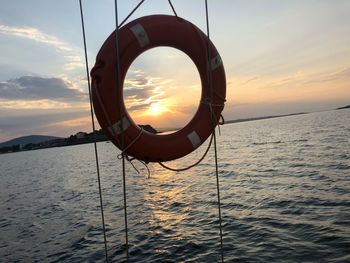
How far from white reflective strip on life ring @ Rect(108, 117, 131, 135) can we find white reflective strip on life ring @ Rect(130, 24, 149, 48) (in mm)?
842

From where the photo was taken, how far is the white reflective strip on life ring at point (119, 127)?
3760 millimetres

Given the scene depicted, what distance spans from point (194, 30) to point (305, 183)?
1133 cm

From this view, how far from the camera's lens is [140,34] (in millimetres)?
3723

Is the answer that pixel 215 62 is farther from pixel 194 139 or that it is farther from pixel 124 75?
pixel 124 75

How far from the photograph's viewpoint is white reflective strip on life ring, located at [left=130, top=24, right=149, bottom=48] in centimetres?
371

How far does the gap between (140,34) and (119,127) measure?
3.37ft

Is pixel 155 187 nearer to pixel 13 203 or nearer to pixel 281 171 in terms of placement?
pixel 281 171

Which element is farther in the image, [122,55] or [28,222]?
[28,222]

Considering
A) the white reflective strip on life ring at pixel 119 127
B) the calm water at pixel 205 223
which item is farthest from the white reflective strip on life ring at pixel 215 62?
the calm water at pixel 205 223

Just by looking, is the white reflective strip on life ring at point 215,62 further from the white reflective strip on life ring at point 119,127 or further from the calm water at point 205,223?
the calm water at point 205,223

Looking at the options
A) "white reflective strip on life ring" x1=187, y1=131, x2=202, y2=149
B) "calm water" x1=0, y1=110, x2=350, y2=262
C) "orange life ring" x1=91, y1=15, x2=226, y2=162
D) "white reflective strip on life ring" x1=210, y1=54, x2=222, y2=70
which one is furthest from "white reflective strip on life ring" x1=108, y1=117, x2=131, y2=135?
"calm water" x1=0, y1=110, x2=350, y2=262

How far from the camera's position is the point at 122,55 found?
Answer: 368 cm

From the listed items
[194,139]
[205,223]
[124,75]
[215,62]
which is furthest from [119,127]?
[205,223]

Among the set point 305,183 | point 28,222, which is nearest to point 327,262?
point 305,183
